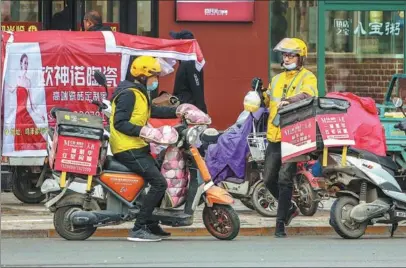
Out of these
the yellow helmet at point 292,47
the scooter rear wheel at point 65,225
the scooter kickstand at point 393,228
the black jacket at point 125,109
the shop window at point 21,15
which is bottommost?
the scooter kickstand at point 393,228

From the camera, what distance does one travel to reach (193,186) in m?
11.7

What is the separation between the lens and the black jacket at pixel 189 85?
1470 cm

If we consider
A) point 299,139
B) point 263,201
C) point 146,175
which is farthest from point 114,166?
point 263,201

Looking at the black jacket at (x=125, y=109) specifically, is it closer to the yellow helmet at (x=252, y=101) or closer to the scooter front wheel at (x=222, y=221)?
the scooter front wheel at (x=222, y=221)

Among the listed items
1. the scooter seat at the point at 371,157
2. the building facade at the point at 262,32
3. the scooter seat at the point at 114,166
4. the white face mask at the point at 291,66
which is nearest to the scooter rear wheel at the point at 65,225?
the scooter seat at the point at 114,166

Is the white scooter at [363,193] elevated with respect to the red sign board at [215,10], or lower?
lower

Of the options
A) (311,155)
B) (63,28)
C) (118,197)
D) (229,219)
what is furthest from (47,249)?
(63,28)

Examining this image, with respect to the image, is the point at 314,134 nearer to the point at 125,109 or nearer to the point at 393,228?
the point at 393,228

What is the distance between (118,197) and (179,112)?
40.3 inches

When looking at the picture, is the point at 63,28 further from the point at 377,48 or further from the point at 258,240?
the point at 258,240

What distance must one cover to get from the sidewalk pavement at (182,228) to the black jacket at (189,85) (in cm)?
155

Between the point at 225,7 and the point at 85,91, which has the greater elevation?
the point at 225,7

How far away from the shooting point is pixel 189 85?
583 inches

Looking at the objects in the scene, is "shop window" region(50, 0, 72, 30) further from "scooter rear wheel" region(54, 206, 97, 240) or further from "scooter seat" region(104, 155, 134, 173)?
"scooter rear wheel" region(54, 206, 97, 240)
